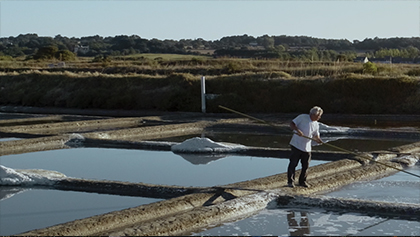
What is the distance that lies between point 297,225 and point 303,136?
1.09 m

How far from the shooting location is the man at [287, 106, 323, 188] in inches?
251

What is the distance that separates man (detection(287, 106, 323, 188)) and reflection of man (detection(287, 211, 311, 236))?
775 millimetres

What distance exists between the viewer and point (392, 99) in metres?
16.8

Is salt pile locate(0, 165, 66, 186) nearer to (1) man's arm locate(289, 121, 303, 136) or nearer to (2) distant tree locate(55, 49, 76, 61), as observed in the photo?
(1) man's arm locate(289, 121, 303, 136)

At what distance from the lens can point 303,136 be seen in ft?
20.6

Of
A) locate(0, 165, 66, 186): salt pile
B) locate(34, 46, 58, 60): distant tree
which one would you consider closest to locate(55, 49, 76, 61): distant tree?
locate(34, 46, 58, 60): distant tree

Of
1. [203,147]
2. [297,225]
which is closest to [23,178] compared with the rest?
[297,225]

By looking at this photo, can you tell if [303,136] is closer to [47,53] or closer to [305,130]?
[305,130]

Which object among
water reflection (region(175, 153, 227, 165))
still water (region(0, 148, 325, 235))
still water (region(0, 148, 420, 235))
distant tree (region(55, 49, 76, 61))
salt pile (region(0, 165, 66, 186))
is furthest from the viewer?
distant tree (region(55, 49, 76, 61))

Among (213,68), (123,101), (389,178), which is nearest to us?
(389,178)

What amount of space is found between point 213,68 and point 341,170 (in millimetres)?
18596

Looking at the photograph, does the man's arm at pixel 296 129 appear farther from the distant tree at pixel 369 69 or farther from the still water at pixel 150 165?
the distant tree at pixel 369 69

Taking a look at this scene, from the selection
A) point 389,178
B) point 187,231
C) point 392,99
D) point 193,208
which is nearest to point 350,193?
point 389,178

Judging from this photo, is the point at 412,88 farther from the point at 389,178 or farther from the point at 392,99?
the point at 389,178
